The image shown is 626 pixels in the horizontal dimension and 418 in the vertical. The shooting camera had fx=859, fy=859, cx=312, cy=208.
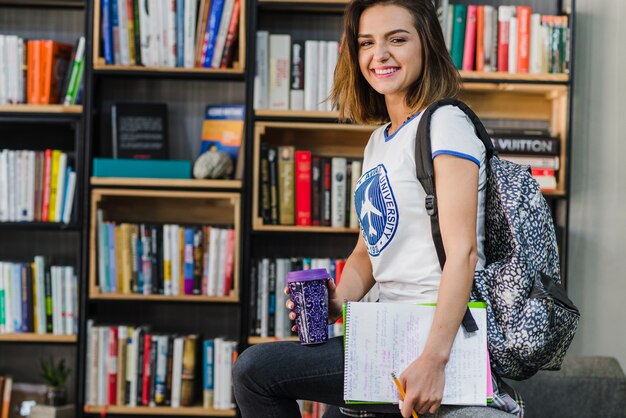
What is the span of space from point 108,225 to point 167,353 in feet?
1.72

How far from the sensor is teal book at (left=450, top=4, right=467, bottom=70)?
314cm

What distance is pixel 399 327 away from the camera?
4.57 ft

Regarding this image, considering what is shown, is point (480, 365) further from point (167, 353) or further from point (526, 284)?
point (167, 353)

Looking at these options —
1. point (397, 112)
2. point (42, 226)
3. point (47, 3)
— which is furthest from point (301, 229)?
point (397, 112)

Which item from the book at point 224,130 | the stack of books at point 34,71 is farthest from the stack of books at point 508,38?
the stack of books at point 34,71


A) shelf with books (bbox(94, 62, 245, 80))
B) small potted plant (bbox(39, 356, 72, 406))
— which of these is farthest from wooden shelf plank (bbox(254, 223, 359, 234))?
small potted plant (bbox(39, 356, 72, 406))

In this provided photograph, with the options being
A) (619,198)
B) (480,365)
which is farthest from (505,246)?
(619,198)

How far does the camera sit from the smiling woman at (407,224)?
4.50 ft

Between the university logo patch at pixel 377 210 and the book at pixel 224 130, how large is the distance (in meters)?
1.75

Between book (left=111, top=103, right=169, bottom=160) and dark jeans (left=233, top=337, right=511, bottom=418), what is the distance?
196 cm

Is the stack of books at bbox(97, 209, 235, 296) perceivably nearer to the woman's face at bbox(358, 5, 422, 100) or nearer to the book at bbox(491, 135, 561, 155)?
the book at bbox(491, 135, 561, 155)

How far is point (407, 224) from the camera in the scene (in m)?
1.47

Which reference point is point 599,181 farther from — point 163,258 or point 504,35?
point 163,258

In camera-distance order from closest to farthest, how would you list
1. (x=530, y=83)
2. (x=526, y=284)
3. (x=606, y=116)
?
(x=526, y=284) → (x=606, y=116) → (x=530, y=83)
